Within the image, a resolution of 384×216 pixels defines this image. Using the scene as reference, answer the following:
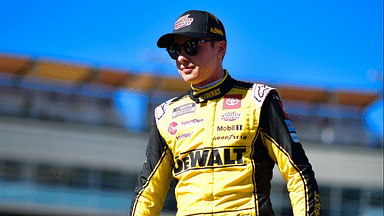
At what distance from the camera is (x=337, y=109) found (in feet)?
97.7

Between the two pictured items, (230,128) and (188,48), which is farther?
(188,48)

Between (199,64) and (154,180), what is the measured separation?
2.55 ft

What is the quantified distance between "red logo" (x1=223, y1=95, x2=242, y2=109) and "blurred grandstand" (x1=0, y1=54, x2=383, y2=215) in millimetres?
21242

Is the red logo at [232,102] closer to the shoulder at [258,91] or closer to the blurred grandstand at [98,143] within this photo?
the shoulder at [258,91]

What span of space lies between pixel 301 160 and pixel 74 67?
991 inches

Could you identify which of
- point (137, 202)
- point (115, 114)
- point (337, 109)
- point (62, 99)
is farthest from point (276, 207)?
point (137, 202)

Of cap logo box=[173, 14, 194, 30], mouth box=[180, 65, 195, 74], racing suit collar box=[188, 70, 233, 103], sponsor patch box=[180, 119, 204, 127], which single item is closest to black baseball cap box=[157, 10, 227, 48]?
cap logo box=[173, 14, 194, 30]

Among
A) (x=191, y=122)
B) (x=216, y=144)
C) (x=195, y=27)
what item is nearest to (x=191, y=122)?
(x=191, y=122)

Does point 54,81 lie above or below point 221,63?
above

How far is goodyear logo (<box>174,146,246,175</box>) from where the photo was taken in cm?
265

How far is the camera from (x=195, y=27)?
9.17 feet

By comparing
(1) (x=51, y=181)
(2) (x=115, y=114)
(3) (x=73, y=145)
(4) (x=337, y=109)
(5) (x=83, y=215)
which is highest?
(4) (x=337, y=109)

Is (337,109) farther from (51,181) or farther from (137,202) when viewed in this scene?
(137,202)

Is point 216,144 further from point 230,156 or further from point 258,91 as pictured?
point 258,91
